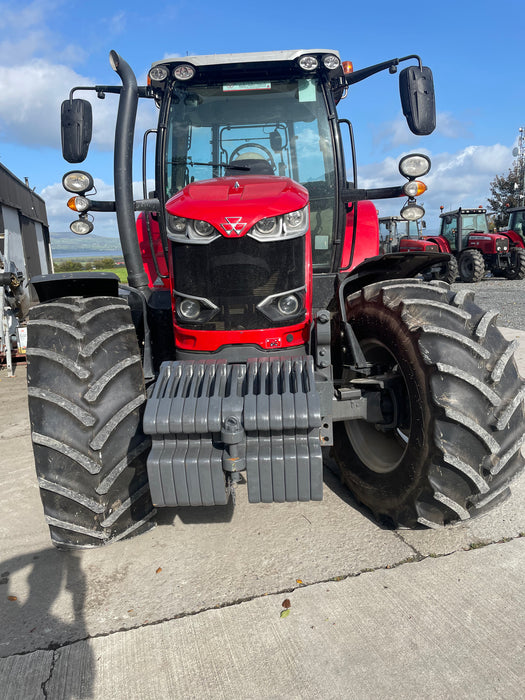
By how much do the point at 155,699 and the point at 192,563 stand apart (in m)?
0.78

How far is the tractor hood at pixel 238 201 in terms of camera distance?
8.44 feet

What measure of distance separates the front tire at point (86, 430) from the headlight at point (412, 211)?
7.03ft

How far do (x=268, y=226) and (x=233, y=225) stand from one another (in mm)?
181

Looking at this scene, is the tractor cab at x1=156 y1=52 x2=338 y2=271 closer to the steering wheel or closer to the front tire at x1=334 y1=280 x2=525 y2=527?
the steering wheel

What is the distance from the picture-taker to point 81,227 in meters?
3.63

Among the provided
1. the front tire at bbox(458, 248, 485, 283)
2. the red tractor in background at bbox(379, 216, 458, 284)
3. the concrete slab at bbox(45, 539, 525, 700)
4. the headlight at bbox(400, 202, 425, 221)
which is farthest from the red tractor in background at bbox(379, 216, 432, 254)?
the concrete slab at bbox(45, 539, 525, 700)

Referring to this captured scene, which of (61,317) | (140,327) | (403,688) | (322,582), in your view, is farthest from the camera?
(140,327)

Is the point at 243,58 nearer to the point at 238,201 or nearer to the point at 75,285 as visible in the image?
the point at 238,201

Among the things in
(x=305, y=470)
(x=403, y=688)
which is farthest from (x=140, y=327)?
(x=403, y=688)

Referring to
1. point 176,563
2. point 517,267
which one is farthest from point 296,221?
point 517,267

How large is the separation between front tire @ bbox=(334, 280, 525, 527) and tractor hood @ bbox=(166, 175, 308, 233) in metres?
0.63

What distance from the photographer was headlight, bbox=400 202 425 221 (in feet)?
11.9

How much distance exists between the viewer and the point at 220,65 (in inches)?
133

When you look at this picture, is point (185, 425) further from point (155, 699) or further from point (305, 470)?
point (155, 699)
